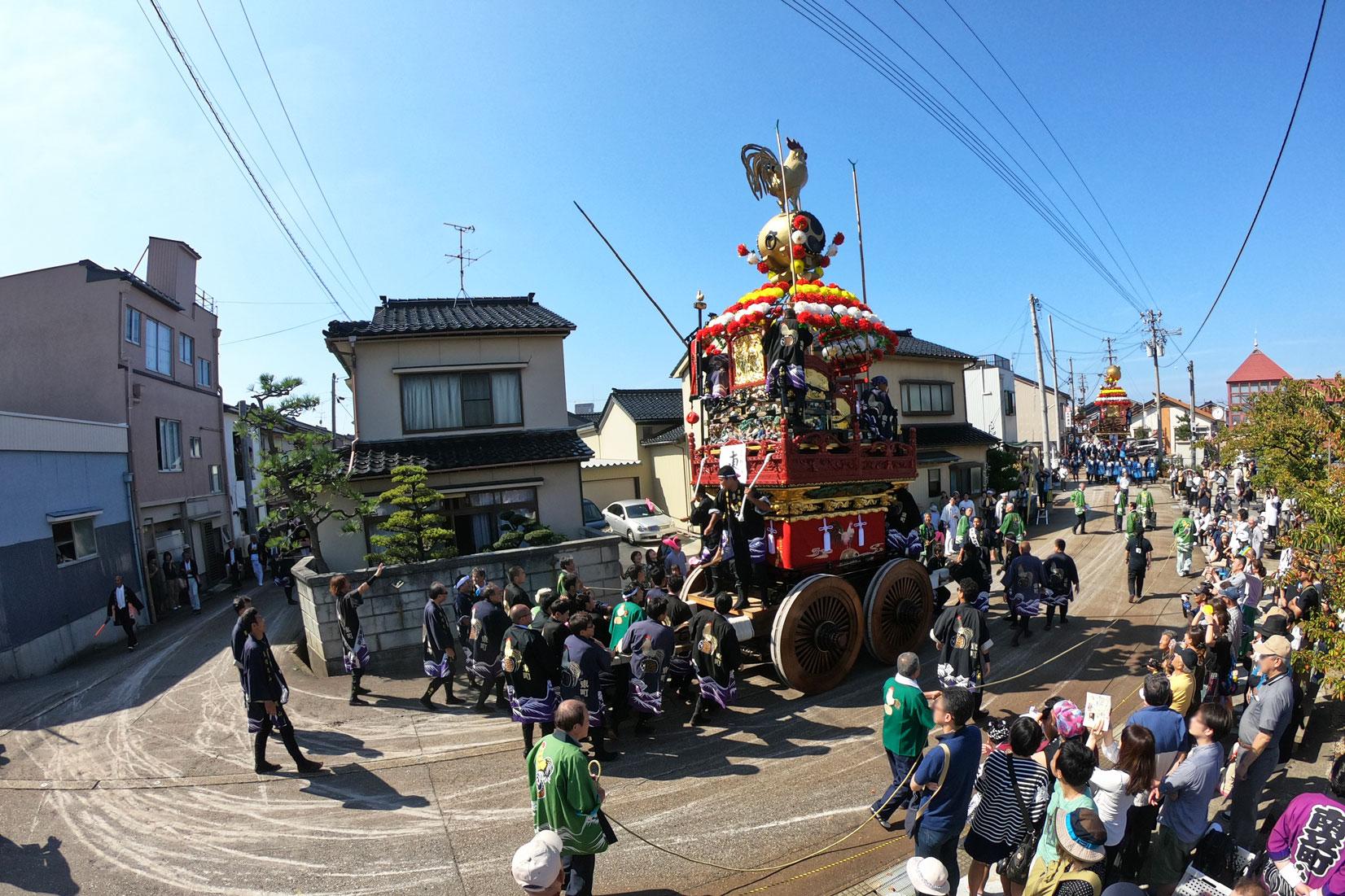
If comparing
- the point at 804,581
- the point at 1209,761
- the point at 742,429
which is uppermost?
the point at 742,429

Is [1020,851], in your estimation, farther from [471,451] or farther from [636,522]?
[636,522]

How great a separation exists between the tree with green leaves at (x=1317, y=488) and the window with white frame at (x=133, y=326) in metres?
23.9

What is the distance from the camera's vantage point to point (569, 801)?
4285 mm

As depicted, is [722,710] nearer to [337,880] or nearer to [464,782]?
[464,782]

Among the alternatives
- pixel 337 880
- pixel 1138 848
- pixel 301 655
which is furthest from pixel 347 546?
pixel 1138 848

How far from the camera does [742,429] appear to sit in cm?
948

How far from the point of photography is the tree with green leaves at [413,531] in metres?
11.9

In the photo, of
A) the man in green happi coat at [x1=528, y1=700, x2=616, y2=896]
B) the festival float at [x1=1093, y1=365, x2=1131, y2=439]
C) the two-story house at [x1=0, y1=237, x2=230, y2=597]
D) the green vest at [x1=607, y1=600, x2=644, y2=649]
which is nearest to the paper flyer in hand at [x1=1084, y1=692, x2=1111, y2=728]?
the man in green happi coat at [x1=528, y1=700, x2=616, y2=896]

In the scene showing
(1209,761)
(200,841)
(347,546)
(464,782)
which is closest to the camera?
(1209,761)

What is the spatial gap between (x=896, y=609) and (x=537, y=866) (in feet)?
23.7

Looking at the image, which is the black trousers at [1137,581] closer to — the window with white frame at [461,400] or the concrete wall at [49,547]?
the window with white frame at [461,400]

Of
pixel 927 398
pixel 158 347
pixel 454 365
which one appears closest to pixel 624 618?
pixel 454 365

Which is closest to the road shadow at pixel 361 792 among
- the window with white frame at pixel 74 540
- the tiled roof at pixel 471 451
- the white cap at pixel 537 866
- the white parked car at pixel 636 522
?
the white cap at pixel 537 866

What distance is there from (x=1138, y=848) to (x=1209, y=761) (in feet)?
2.41
